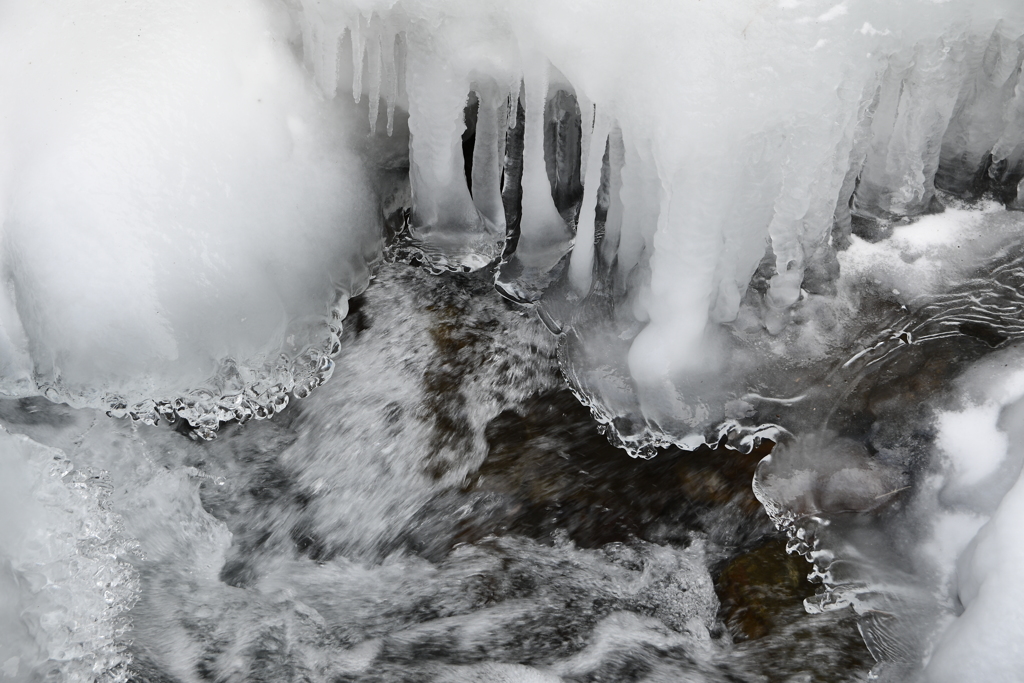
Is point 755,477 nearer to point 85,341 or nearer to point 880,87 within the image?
point 880,87

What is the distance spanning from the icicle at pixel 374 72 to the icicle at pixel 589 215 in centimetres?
59

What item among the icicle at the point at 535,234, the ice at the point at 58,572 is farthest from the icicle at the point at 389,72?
the ice at the point at 58,572

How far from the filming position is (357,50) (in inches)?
75.0

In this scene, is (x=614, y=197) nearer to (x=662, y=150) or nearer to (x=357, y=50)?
(x=662, y=150)

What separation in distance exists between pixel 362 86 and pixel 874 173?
1431 millimetres

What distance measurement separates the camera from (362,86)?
82.2 inches

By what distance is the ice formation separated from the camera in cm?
164

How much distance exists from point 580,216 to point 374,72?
0.68 m

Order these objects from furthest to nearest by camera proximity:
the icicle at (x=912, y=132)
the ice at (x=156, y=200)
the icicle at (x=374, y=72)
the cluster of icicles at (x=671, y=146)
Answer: the icicle at (x=374, y=72), the ice at (x=156, y=200), the icicle at (x=912, y=132), the cluster of icicles at (x=671, y=146)

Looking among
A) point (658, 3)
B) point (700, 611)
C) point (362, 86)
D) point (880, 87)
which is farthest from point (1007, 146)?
point (362, 86)

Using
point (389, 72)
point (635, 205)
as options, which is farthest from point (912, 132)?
point (389, 72)

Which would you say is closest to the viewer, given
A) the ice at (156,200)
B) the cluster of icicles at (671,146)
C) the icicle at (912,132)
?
the cluster of icicles at (671,146)

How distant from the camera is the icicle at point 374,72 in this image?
1931mm

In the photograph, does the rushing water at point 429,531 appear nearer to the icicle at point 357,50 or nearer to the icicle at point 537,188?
the icicle at point 537,188
